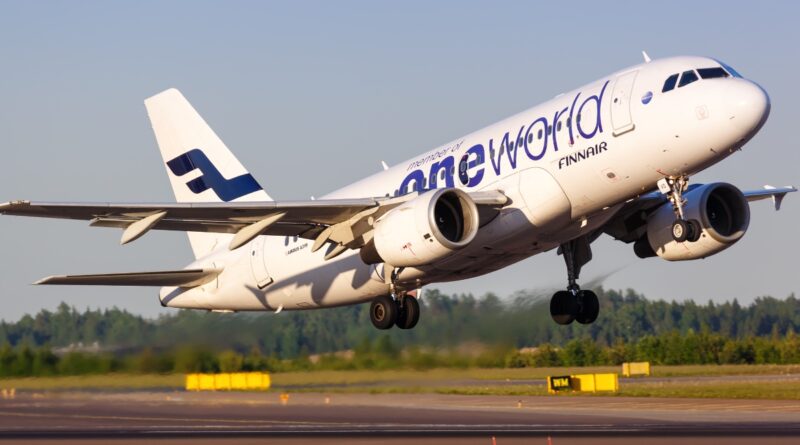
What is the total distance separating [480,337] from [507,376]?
1959 centimetres

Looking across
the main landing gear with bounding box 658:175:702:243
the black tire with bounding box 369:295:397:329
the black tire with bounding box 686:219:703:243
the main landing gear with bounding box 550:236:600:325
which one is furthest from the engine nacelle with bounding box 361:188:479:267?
the main landing gear with bounding box 550:236:600:325

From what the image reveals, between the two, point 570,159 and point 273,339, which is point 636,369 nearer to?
point 273,339

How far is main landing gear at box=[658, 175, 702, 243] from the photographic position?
29438 millimetres

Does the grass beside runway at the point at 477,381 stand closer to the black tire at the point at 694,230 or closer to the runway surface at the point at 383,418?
the runway surface at the point at 383,418

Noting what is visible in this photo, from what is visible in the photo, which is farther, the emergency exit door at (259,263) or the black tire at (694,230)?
the emergency exit door at (259,263)

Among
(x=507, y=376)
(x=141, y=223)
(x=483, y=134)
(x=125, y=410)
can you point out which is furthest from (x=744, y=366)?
(x=141, y=223)

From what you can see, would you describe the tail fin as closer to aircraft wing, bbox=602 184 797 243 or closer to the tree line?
the tree line

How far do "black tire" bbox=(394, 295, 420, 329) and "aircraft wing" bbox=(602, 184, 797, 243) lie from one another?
570cm

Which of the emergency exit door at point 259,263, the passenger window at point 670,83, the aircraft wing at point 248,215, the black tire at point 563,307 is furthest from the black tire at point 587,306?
the passenger window at point 670,83

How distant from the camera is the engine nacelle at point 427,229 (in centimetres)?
3011

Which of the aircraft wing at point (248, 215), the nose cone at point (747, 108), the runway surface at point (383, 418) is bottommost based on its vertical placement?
the runway surface at point (383, 418)

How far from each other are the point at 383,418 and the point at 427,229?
1435 centimetres

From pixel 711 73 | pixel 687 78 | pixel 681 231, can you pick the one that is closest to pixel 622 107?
pixel 687 78

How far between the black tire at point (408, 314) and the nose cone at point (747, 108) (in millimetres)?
10799
